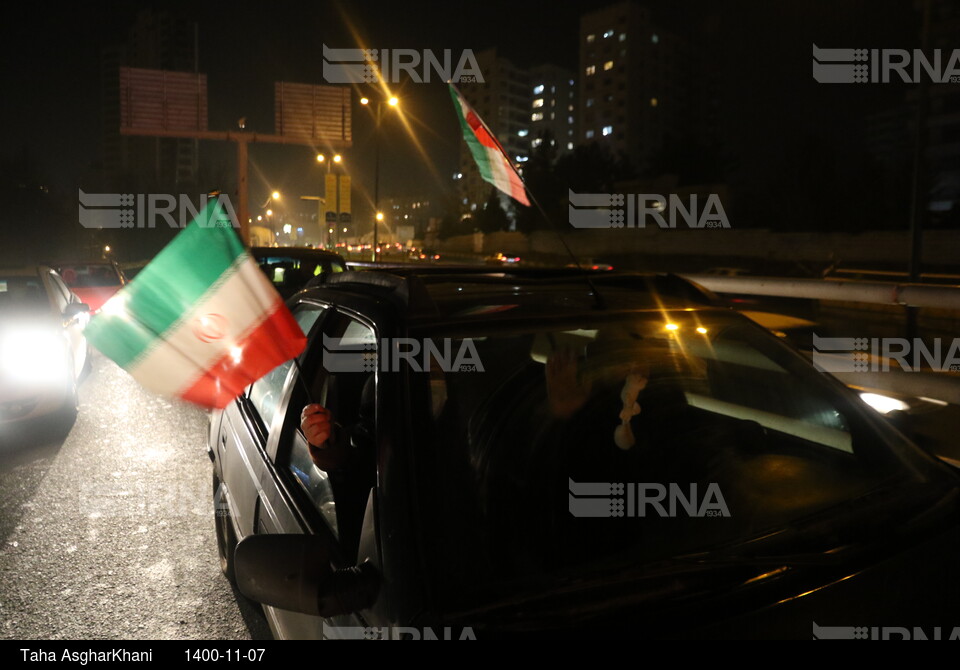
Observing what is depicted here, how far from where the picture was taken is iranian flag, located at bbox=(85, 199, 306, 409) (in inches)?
83.9

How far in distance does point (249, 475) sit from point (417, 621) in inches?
60.2

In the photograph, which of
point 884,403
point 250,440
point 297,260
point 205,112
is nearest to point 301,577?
point 250,440

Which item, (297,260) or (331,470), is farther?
(297,260)

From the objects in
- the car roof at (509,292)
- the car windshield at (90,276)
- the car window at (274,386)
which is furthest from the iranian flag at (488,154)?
the car windshield at (90,276)

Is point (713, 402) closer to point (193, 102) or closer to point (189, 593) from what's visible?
point (189, 593)

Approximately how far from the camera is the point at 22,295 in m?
8.48

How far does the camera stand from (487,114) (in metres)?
145

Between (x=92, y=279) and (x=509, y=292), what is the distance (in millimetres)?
18160

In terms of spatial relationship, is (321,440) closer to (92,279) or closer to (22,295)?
(22,295)

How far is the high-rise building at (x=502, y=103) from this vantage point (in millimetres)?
144375

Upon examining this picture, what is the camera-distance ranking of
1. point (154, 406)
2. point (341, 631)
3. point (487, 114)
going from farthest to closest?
1. point (487, 114)
2. point (154, 406)
3. point (341, 631)

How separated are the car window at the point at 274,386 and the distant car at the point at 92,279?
15147mm

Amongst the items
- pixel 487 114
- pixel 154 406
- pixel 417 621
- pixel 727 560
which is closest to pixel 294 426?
pixel 417 621

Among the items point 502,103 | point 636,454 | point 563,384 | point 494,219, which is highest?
point 502,103
